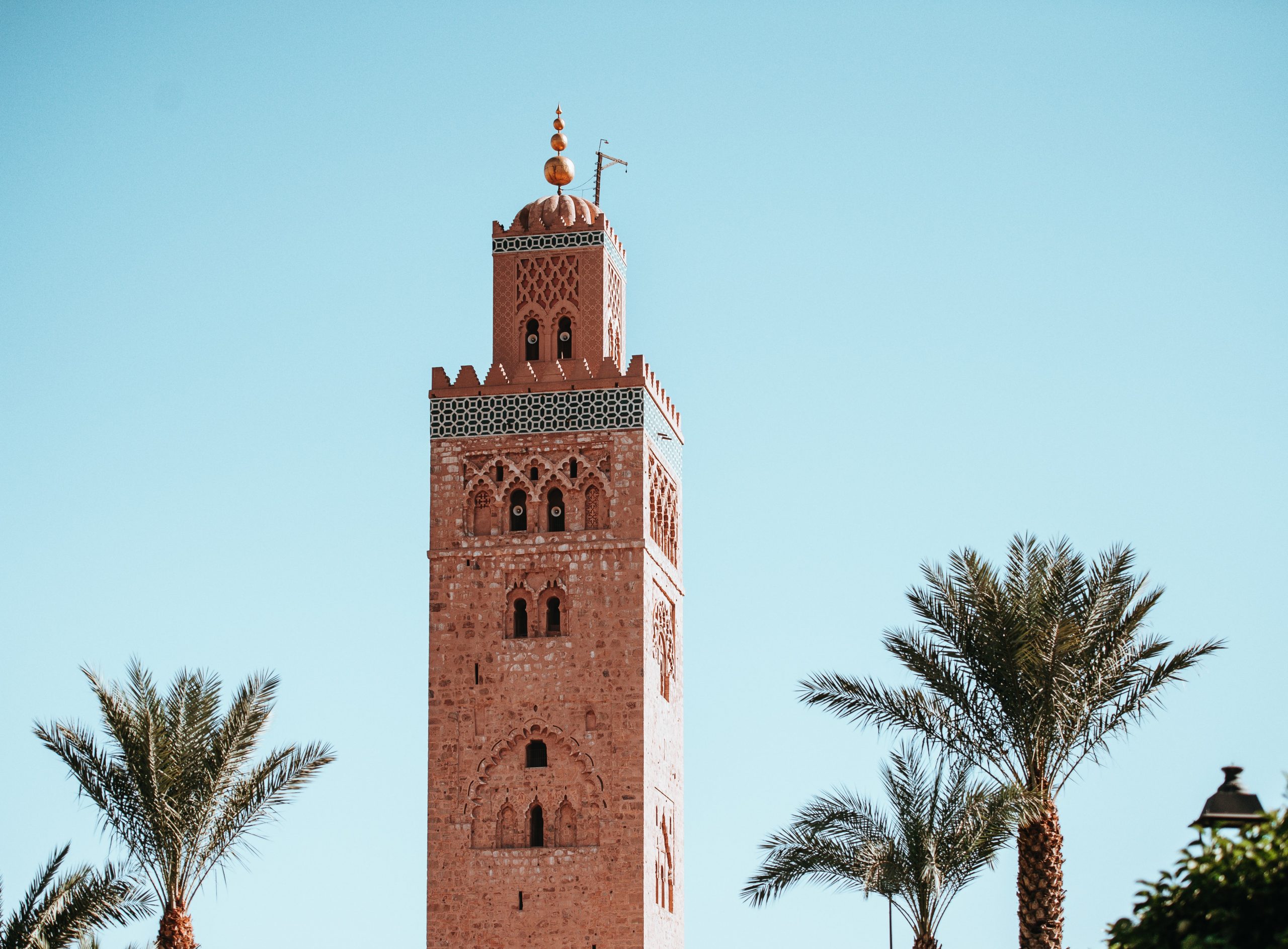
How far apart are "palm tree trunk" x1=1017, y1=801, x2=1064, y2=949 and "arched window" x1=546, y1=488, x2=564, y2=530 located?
33.4 ft

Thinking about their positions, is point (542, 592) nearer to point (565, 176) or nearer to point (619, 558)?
point (619, 558)

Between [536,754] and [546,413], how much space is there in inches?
186

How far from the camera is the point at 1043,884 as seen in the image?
21.3 m

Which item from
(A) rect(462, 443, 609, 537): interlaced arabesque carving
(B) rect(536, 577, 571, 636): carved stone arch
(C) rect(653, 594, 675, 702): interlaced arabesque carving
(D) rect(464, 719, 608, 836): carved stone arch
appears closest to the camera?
(D) rect(464, 719, 608, 836): carved stone arch

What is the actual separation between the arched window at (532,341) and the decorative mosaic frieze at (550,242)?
110 centimetres

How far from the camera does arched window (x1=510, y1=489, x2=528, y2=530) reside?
29844 mm

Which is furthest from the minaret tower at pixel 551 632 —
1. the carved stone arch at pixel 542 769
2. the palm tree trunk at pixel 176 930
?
the palm tree trunk at pixel 176 930

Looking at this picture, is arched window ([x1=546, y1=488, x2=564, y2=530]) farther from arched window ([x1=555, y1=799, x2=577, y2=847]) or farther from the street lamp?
the street lamp

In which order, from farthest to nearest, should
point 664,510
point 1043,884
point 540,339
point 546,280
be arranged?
point 664,510
point 546,280
point 540,339
point 1043,884

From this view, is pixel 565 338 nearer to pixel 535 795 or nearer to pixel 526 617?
pixel 526 617

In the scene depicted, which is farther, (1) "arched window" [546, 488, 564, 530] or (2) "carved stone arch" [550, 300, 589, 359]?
(2) "carved stone arch" [550, 300, 589, 359]

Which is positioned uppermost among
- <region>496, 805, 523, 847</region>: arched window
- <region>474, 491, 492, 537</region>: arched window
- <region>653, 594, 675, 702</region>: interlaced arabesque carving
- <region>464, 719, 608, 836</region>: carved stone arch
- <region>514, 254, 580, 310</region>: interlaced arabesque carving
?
<region>514, 254, 580, 310</region>: interlaced arabesque carving

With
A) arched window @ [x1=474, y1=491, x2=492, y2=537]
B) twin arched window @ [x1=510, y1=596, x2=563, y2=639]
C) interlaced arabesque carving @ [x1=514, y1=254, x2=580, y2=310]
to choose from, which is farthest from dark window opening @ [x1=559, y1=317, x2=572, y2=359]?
twin arched window @ [x1=510, y1=596, x2=563, y2=639]

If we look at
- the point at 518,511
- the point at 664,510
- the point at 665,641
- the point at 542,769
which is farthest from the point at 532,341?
the point at 542,769
